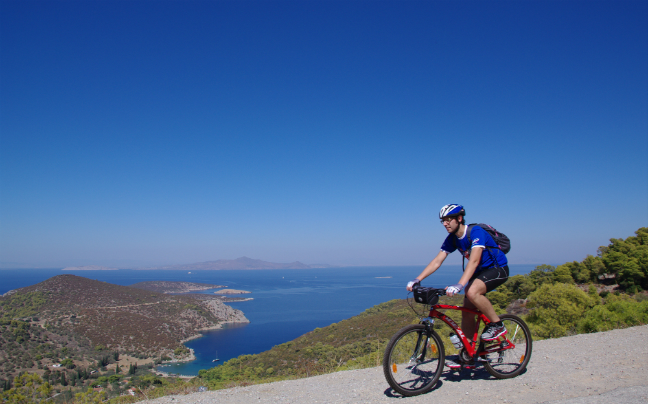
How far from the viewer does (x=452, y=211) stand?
3.85 m

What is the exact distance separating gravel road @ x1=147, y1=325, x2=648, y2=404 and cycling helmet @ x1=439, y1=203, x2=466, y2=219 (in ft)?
6.32

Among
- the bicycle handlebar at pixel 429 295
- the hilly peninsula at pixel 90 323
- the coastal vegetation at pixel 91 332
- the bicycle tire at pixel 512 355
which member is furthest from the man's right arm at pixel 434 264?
the hilly peninsula at pixel 90 323

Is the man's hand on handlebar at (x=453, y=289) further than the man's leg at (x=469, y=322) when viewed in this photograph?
No

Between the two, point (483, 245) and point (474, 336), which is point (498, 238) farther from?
point (474, 336)

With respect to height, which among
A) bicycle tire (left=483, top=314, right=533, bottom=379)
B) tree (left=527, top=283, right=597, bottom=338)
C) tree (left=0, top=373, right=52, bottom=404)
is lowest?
tree (left=0, top=373, right=52, bottom=404)

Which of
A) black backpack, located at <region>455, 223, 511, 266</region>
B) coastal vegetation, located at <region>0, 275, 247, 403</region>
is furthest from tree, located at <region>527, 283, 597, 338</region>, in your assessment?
coastal vegetation, located at <region>0, 275, 247, 403</region>

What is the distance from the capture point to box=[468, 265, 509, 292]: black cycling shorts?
12.2 ft

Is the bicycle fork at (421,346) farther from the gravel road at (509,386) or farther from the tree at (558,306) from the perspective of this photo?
the tree at (558,306)

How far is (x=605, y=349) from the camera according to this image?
5.73 m

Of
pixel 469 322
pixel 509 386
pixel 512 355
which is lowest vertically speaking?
→ pixel 509 386

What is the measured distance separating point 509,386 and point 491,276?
1.35m

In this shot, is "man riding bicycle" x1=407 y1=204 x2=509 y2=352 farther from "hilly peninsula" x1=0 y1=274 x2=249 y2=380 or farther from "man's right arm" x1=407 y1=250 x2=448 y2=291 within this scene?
"hilly peninsula" x1=0 y1=274 x2=249 y2=380

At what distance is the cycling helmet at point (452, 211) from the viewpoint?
12.6ft

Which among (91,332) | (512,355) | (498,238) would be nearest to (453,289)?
(498,238)
